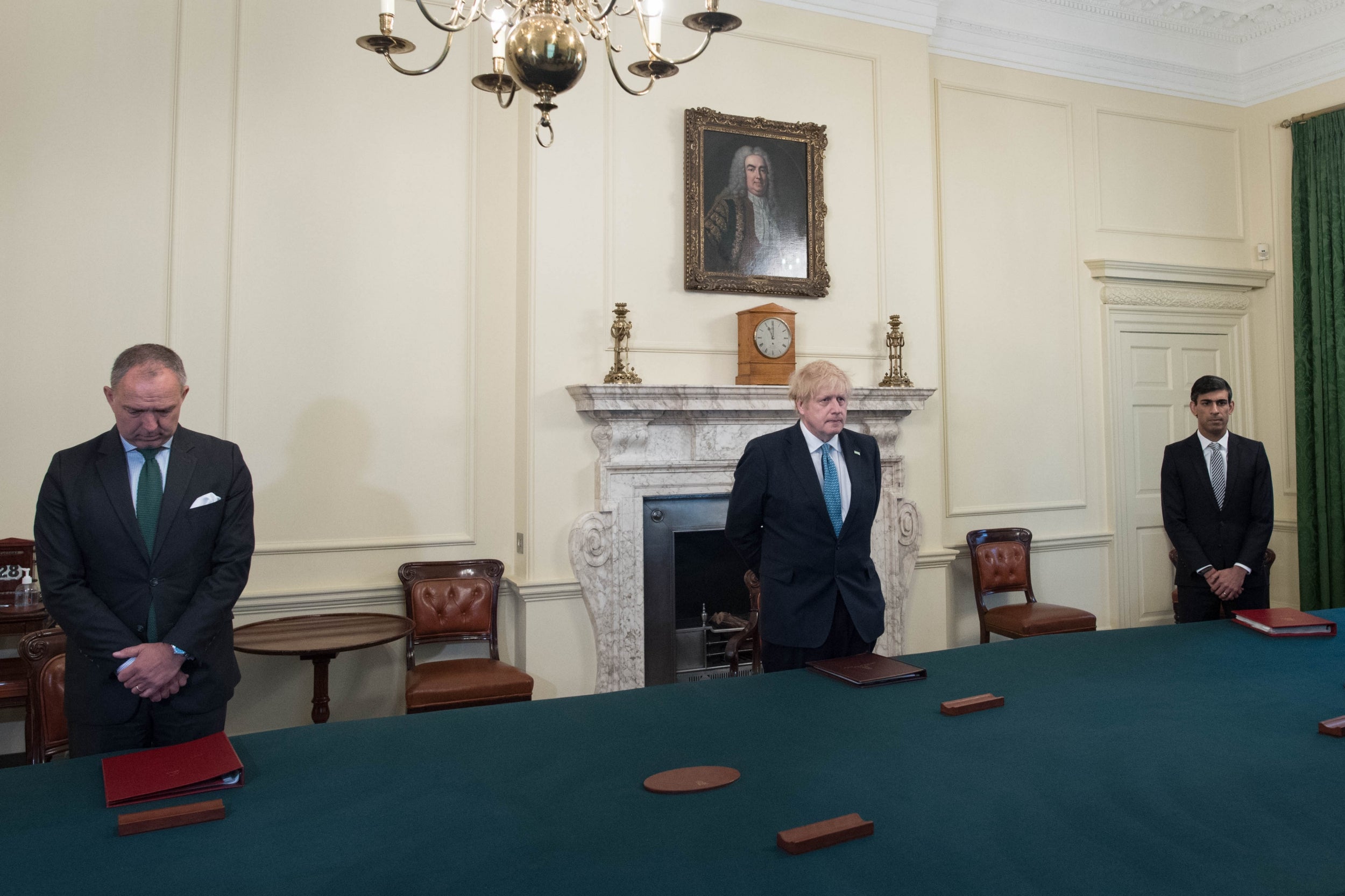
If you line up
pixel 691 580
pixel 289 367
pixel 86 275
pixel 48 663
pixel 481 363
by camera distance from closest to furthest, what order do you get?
pixel 48 663
pixel 86 275
pixel 289 367
pixel 481 363
pixel 691 580

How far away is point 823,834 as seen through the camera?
1.38m

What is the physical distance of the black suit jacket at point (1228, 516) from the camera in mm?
3945

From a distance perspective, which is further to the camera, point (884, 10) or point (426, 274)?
point (884, 10)

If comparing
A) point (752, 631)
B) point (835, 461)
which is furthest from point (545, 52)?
point (752, 631)

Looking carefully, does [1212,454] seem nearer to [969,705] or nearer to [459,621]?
[969,705]

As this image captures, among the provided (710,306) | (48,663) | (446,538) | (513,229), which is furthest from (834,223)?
(48,663)

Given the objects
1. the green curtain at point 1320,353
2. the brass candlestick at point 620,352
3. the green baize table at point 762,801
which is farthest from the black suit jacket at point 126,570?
the green curtain at point 1320,353

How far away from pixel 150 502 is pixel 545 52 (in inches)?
67.5

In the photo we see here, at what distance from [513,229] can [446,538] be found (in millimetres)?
1674

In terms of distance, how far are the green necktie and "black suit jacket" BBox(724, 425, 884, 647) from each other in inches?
70.4

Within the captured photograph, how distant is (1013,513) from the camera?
231 inches

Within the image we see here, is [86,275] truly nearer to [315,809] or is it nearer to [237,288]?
[237,288]

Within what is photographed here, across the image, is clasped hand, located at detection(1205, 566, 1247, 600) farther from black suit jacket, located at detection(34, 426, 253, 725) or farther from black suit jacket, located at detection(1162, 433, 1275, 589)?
black suit jacket, located at detection(34, 426, 253, 725)

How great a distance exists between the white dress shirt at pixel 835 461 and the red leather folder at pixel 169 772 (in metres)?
1.99
